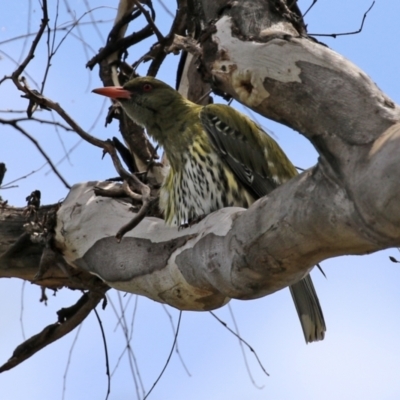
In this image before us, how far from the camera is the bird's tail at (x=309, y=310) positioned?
4168 mm

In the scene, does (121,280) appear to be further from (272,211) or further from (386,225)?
(386,225)

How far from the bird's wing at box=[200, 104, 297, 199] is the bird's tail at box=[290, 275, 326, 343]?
A: 20.3 inches

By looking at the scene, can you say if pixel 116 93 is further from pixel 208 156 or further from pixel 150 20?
pixel 208 156

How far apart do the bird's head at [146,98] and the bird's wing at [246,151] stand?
0.89ft

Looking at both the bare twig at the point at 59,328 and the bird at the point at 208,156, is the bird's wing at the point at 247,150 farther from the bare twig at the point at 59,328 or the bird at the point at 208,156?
the bare twig at the point at 59,328

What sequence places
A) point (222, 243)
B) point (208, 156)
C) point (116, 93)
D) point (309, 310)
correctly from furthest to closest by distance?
point (116, 93) < point (208, 156) < point (309, 310) < point (222, 243)

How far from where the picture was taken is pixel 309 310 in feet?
13.8

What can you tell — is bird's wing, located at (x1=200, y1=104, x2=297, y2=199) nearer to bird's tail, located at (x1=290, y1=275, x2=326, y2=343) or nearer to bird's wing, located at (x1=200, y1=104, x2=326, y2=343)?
bird's wing, located at (x1=200, y1=104, x2=326, y2=343)

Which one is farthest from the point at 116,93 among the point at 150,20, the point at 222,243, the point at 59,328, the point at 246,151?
the point at 222,243

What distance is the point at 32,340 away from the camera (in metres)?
4.64

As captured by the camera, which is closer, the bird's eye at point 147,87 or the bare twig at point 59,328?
the bare twig at point 59,328

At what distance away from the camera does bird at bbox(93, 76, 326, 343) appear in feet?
14.3

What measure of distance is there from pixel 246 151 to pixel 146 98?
63cm

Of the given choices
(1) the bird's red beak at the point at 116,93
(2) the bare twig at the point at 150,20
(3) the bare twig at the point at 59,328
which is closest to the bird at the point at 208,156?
(1) the bird's red beak at the point at 116,93
